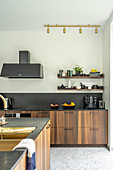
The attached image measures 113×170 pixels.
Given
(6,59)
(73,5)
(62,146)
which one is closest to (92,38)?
(73,5)

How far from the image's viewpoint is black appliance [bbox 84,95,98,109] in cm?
481

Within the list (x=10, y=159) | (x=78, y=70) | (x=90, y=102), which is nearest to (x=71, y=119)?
(x=90, y=102)

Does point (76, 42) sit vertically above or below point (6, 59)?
above

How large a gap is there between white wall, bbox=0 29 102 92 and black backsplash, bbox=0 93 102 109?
0.14 meters

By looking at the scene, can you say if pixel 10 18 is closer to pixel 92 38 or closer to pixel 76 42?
pixel 76 42

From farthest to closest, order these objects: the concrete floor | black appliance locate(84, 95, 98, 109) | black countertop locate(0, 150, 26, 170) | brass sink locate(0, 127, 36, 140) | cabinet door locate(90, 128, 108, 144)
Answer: black appliance locate(84, 95, 98, 109), cabinet door locate(90, 128, 108, 144), the concrete floor, brass sink locate(0, 127, 36, 140), black countertop locate(0, 150, 26, 170)

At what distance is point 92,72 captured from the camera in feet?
15.9

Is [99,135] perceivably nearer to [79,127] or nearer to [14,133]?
[79,127]

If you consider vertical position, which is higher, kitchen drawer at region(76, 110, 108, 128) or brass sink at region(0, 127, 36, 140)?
brass sink at region(0, 127, 36, 140)

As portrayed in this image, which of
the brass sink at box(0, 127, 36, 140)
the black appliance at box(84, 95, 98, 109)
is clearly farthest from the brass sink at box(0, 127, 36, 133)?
the black appliance at box(84, 95, 98, 109)

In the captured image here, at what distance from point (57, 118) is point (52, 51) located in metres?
1.82

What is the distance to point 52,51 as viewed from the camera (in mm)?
5148

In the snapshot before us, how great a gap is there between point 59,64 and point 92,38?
3.70ft

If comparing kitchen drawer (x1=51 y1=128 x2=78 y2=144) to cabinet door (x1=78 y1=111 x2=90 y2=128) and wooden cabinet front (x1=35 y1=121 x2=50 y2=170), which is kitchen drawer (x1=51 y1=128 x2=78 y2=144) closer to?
cabinet door (x1=78 y1=111 x2=90 y2=128)
